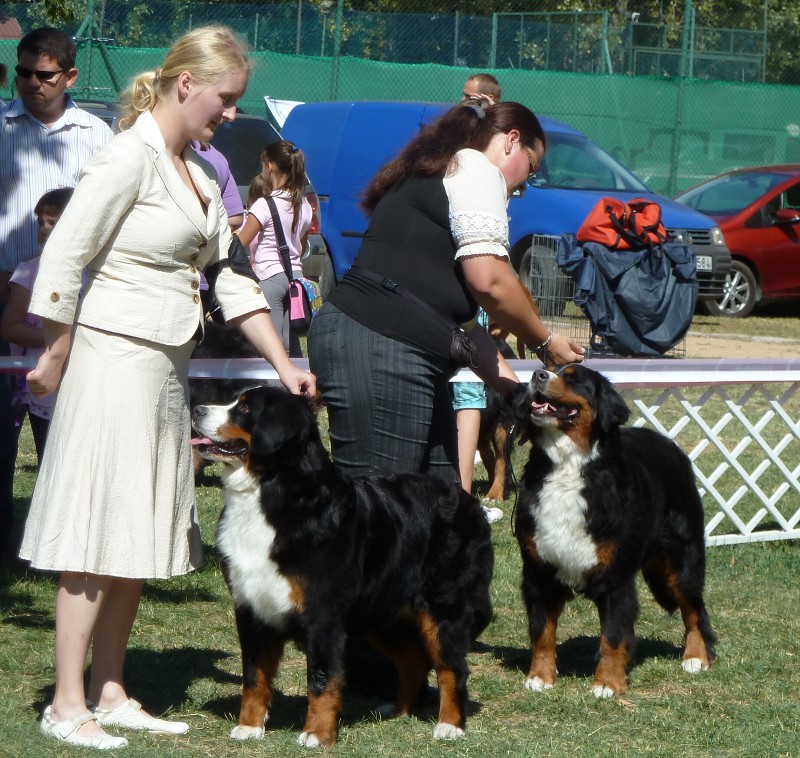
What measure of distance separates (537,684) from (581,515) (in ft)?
2.12

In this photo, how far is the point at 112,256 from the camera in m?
3.38

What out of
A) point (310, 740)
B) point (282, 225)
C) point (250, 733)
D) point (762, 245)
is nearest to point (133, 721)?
point (250, 733)

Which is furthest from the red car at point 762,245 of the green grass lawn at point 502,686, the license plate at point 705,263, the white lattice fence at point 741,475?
the green grass lawn at point 502,686

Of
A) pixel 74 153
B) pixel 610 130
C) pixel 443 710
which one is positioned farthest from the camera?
pixel 610 130

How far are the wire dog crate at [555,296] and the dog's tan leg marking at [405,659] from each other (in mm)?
8480

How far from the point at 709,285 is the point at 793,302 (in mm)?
2793

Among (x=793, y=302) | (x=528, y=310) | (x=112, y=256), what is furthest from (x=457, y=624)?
(x=793, y=302)

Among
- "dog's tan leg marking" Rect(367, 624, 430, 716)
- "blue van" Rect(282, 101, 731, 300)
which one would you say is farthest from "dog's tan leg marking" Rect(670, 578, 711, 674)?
"blue van" Rect(282, 101, 731, 300)

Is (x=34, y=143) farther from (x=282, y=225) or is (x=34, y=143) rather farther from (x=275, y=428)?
(x=282, y=225)

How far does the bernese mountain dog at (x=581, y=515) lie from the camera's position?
14.3 ft

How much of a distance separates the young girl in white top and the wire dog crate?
4708 millimetres

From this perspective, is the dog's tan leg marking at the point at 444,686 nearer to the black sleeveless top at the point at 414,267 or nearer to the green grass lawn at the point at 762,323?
the black sleeveless top at the point at 414,267

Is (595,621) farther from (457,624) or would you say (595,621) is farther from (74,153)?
(74,153)

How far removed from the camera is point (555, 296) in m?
12.5
